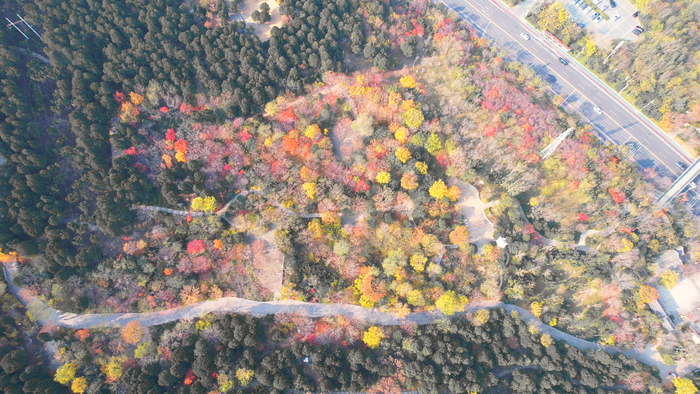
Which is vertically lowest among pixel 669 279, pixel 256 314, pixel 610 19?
pixel 256 314

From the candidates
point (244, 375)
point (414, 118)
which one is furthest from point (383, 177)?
point (244, 375)

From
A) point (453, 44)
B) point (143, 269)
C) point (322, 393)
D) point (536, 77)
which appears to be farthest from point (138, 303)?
point (536, 77)

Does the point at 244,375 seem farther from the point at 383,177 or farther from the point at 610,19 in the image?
the point at 610,19

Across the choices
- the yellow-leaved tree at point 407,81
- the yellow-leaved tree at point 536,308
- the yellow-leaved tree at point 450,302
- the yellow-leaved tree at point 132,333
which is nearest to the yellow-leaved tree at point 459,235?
the yellow-leaved tree at point 450,302

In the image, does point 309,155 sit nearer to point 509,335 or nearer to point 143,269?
point 143,269

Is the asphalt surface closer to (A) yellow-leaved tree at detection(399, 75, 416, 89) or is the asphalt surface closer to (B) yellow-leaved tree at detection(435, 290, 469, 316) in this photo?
(A) yellow-leaved tree at detection(399, 75, 416, 89)

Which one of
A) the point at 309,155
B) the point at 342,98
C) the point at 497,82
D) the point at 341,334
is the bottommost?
the point at 341,334
